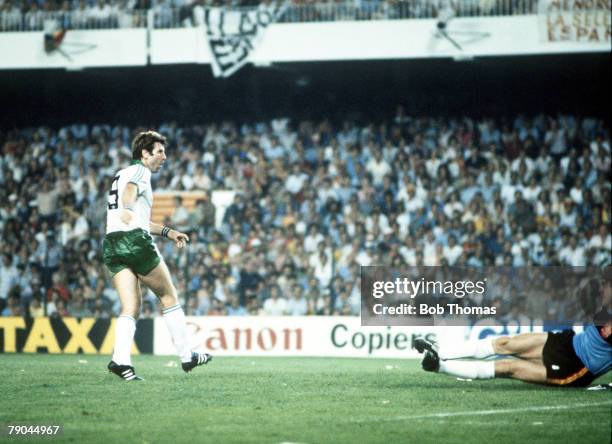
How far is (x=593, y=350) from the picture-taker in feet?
30.5

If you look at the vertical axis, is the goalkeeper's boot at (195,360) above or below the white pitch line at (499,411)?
above

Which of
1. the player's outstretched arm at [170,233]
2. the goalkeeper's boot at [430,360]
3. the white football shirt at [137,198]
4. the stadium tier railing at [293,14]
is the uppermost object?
the stadium tier railing at [293,14]

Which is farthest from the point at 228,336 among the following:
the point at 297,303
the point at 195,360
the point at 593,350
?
the point at 593,350

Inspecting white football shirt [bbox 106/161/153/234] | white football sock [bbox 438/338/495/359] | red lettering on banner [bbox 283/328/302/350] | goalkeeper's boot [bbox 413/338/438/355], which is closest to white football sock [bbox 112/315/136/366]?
white football shirt [bbox 106/161/153/234]

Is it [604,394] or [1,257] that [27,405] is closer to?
[604,394]

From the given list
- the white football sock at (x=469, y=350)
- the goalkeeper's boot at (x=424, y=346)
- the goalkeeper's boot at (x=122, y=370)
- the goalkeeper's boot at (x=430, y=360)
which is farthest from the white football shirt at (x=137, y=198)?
the white football sock at (x=469, y=350)

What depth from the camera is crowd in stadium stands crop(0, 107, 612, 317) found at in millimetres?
19469

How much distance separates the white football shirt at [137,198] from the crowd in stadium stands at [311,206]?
8636mm

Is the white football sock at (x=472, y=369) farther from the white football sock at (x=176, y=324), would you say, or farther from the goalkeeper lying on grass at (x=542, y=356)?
the white football sock at (x=176, y=324)

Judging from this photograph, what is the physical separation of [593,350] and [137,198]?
4441mm

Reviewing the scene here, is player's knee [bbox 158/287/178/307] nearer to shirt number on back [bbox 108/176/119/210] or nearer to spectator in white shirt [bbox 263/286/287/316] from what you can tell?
shirt number on back [bbox 108/176/119/210]

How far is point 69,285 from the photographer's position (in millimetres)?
20188

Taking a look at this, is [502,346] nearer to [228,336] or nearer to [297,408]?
[297,408]

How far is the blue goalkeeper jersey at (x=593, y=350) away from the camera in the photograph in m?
9.23
